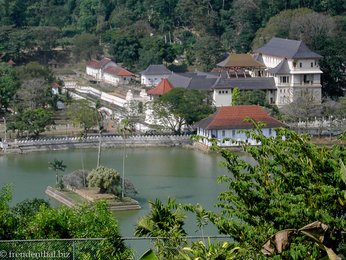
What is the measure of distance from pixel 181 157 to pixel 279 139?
17.0 meters

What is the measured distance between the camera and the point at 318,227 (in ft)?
25.1

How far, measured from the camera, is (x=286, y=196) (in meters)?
8.61

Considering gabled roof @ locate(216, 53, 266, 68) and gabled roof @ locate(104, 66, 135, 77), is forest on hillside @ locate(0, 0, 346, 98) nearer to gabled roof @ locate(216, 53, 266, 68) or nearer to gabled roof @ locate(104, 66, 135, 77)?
gabled roof @ locate(104, 66, 135, 77)

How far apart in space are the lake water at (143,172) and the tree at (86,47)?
1498cm

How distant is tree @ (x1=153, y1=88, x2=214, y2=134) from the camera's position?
2978 cm

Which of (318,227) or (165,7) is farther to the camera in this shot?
(165,7)

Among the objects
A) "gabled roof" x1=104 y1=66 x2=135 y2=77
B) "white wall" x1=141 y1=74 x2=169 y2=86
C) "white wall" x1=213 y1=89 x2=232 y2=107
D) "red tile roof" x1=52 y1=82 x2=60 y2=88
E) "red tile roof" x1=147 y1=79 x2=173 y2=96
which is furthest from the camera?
"gabled roof" x1=104 y1=66 x2=135 y2=77

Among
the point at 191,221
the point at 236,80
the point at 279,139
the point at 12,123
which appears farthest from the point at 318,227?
the point at 236,80

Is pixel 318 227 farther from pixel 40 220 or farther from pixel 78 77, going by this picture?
pixel 78 77

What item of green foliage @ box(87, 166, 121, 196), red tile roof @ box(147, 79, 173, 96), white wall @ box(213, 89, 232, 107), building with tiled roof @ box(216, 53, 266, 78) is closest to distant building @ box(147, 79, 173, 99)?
red tile roof @ box(147, 79, 173, 96)

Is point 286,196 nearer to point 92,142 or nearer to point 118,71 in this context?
point 92,142

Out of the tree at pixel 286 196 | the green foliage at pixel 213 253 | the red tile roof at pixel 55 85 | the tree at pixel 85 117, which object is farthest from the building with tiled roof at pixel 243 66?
the green foliage at pixel 213 253

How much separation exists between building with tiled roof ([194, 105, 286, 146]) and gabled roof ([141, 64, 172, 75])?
8.22 metres

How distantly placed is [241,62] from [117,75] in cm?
532
